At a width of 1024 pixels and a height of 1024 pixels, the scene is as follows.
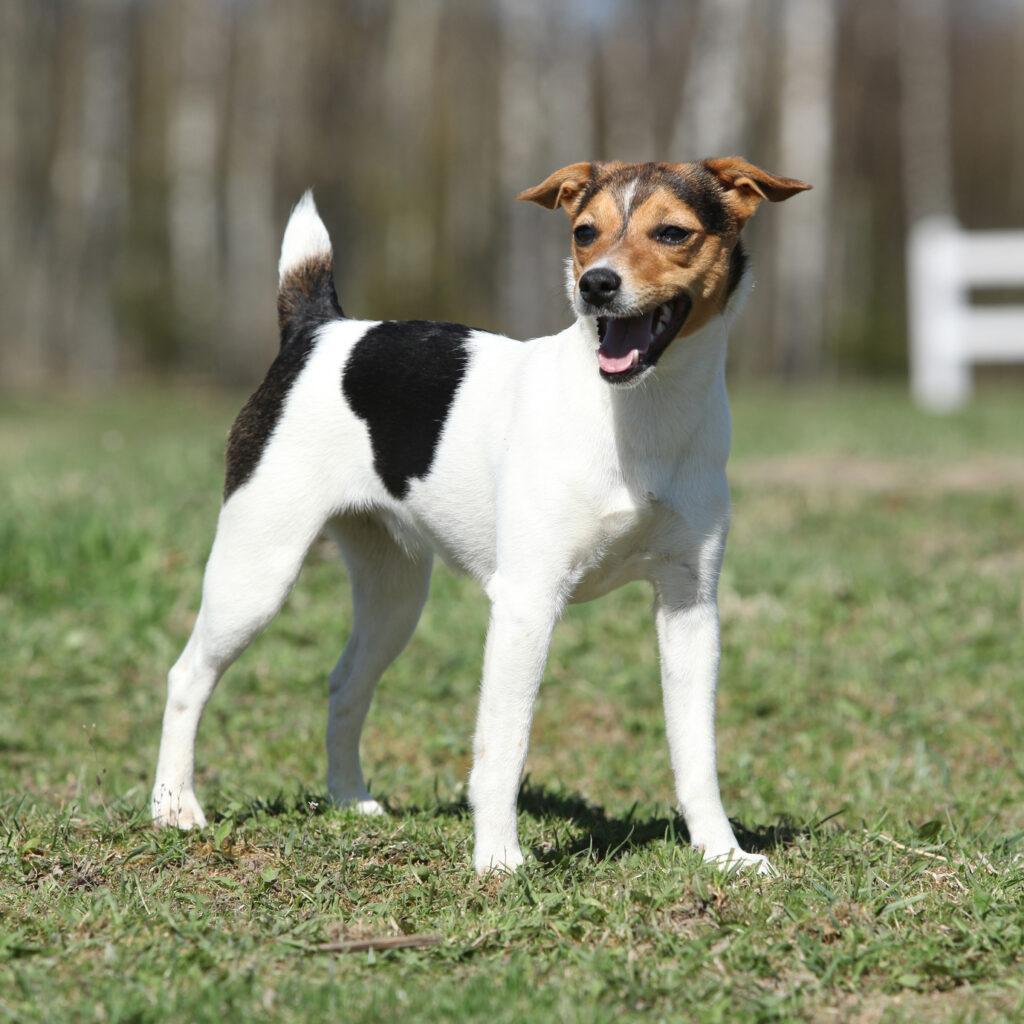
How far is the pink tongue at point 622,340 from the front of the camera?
3.38m

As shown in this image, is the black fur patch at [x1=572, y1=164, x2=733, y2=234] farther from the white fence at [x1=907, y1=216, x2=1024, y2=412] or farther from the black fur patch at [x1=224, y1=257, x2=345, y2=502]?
the white fence at [x1=907, y1=216, x2=1024, y2=412]

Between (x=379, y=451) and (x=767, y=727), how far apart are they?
8.20 ft

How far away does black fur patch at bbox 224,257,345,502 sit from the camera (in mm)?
4129

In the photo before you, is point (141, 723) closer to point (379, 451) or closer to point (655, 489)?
point (379, 451)

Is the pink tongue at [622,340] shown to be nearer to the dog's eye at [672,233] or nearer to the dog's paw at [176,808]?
the dog's eye at [672,233]

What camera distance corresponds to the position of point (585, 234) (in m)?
3.52

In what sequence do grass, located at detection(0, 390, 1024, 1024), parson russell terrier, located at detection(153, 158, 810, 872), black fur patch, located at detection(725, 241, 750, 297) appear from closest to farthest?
grass, located at detection(0, 390, 1024, 1024), parson russell terrier, located at detection(153, 158, 810, 872), black fur patch, located at detection(725, 241, 750, 297)

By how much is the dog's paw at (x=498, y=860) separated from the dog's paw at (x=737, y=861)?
20.1 inches

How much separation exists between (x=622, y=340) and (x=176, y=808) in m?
1.97

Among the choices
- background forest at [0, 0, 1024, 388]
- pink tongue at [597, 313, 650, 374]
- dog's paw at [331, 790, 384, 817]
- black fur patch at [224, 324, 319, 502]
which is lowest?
dog's paw at [331, 790, 384, 817]

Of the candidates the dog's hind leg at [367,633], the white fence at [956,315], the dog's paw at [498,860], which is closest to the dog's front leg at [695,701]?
the dog's paw at [498,860]

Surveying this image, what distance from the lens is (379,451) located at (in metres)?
3.98

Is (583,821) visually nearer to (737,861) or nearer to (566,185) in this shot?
(737,861)

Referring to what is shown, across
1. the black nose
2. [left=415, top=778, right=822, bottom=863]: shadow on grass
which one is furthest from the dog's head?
[left=415, top=778, right=822, bottom=863]: shadow on grass
